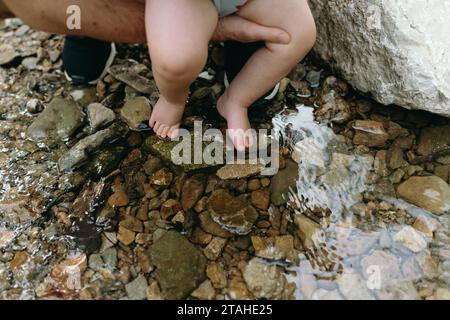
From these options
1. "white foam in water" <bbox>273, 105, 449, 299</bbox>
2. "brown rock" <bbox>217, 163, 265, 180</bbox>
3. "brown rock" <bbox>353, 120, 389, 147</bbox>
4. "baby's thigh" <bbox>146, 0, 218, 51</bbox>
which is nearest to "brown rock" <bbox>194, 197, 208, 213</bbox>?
"brown rock" <bbox>217, 163, 265, 180</bbox>

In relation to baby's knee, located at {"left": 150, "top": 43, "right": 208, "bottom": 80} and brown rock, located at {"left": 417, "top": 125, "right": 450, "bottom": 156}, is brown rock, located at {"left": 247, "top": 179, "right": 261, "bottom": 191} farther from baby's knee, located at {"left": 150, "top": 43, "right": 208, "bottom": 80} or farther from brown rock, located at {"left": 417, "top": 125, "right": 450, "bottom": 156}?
brown rock, located at {"left": 417, "top": 125, "right": 450, "bottom": 156}

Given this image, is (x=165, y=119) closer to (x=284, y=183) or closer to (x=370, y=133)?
(x=284, y=183)

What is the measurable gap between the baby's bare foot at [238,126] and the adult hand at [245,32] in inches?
10.2

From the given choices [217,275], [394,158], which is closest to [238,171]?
[217,275]

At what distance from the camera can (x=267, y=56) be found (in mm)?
1632

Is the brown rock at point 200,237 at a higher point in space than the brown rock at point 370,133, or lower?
lower

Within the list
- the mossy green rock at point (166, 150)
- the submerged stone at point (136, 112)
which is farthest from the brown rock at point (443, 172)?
the submerged stone at point (136, 112)

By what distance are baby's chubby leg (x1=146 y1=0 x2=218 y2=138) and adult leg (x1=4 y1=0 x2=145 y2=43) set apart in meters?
0.21

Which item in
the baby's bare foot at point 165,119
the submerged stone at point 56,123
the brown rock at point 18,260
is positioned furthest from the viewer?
the submerged stone at point 56,123

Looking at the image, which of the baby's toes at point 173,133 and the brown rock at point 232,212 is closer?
the brown rock at point 232,212

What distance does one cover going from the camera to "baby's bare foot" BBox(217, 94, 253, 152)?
5.73 ft

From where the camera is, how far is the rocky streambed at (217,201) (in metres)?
1.48

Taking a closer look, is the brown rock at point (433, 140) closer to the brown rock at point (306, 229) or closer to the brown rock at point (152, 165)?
the brown rock at point (306, 229)

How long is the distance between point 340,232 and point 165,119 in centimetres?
80
